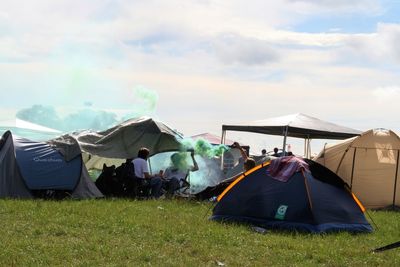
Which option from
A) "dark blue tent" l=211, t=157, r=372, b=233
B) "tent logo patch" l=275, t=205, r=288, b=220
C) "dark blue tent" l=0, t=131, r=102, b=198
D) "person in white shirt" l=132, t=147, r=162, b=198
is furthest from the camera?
"person in white shirt" l=132, t=147, r=162, b=198

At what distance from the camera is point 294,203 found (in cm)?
970

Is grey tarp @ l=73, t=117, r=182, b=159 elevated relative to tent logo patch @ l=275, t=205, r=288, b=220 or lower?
elevated

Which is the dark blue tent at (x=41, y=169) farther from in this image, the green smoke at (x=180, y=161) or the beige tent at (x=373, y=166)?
the beige tent at (x=373, y=166)

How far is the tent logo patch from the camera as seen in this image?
9680mm

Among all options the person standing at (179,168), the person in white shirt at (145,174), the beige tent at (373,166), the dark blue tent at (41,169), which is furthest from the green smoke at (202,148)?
the beige tent at (373,166)

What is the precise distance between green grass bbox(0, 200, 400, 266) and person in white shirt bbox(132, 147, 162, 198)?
3.40 m

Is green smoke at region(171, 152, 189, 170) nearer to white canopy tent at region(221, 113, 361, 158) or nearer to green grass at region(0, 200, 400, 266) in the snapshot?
white canopy tent at region(221, 113, 361, 158)

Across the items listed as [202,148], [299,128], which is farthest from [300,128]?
[202,148]

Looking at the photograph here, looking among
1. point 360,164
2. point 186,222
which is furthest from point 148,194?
point 360,164

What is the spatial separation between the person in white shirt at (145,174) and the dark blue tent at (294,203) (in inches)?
167

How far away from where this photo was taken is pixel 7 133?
13734 mm

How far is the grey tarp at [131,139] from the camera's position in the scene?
15.2 meters

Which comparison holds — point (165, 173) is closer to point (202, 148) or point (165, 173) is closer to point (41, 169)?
point (202, 148)

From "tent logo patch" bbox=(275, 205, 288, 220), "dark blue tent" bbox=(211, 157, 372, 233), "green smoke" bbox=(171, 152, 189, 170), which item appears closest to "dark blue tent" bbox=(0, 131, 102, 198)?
"green smoke" bbox=(171, 152, 189, 170)
